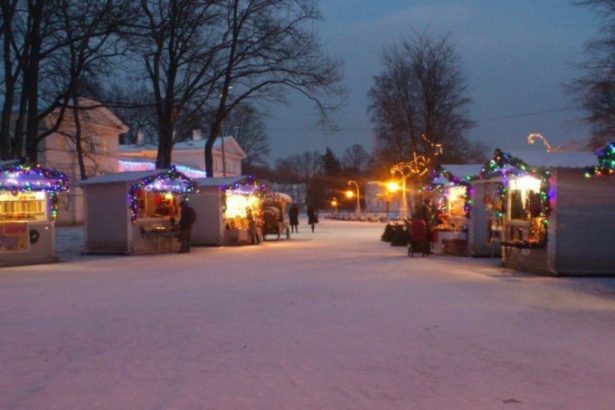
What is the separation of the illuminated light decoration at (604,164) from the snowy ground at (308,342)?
228 cm

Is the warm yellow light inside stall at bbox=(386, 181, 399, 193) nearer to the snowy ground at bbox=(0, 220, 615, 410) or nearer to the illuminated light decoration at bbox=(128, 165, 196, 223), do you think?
the illuminated light decoration at bbox=(128, 165, 196, 223)

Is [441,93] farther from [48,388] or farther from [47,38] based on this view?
[48,388]

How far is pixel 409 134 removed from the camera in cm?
4744

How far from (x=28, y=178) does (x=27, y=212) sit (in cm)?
106

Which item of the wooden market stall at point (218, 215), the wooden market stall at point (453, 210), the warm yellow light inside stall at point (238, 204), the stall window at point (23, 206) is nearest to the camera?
the stall window at point (23, 206)

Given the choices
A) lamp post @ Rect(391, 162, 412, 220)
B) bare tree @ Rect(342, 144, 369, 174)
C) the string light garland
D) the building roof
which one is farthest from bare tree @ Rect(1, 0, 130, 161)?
bare tree @ Rect(342, 144, 369, 174)

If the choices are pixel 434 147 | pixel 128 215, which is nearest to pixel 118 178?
pixel 128 215

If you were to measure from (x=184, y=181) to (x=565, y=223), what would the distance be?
46.7 ft

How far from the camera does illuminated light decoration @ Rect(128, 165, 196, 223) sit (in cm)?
Result: 2317

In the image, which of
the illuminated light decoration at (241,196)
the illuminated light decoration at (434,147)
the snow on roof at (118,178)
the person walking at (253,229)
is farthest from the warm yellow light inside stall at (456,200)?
the illuminated light decoration at (434,147)

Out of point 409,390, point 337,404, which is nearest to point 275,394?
point 337,404

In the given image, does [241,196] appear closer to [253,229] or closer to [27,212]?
[253,229]

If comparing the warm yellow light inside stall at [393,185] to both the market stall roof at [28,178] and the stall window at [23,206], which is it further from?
the stall window at [23,206]

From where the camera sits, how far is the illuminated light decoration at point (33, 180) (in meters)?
19.2
